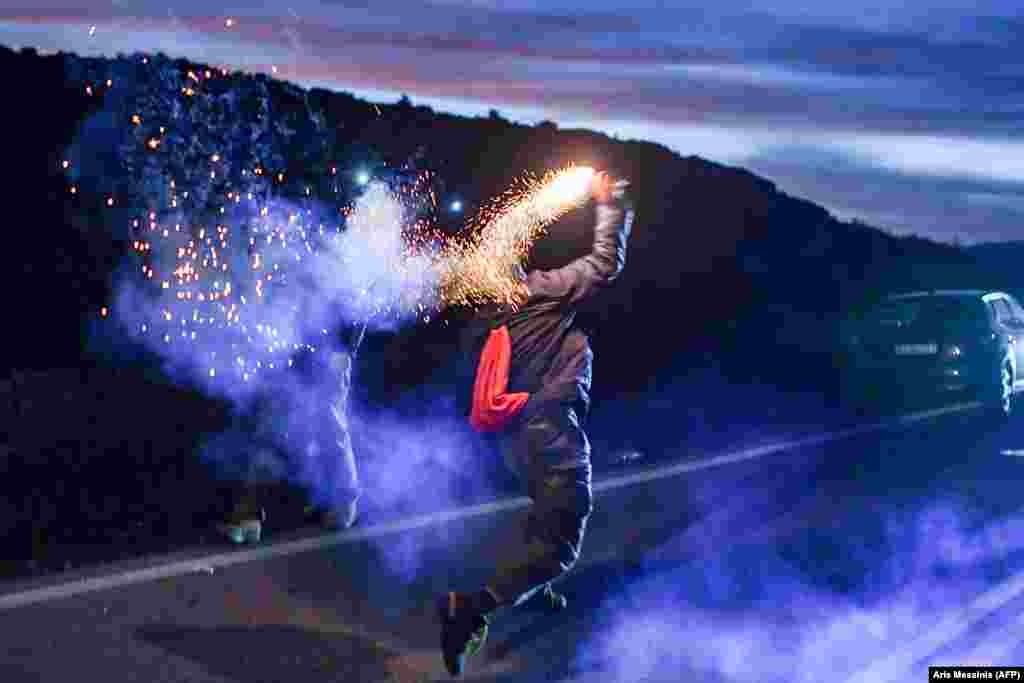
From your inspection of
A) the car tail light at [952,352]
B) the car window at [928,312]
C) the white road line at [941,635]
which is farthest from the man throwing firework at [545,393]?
the car tail light at [952,352]

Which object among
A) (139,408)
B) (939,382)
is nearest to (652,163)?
(939,382)

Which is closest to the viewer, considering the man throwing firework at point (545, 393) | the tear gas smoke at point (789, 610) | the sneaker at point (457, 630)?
the sneaker at point (457, 630)

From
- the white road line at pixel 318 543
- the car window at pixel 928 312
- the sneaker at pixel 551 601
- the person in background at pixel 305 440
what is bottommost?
the white road line at pixel 318 543

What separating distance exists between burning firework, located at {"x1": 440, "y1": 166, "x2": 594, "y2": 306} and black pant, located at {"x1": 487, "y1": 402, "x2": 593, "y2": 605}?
0.53 meters

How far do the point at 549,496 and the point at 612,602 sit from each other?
147 centimetres

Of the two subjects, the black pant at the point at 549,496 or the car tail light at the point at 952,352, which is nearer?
the black pant at the point at 549,496

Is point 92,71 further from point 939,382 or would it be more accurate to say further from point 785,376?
point 939,382

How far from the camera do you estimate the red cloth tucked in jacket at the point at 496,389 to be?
245 inches

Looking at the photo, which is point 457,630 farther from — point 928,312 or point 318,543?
point 928,312

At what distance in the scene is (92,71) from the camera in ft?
115

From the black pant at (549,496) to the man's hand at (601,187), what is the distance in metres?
0.88

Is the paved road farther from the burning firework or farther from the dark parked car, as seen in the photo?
the dark parked car

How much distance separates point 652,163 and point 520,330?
53.3m

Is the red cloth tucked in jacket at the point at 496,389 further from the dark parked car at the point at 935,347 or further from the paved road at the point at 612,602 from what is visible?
the dark parked car at the point at 935,347
